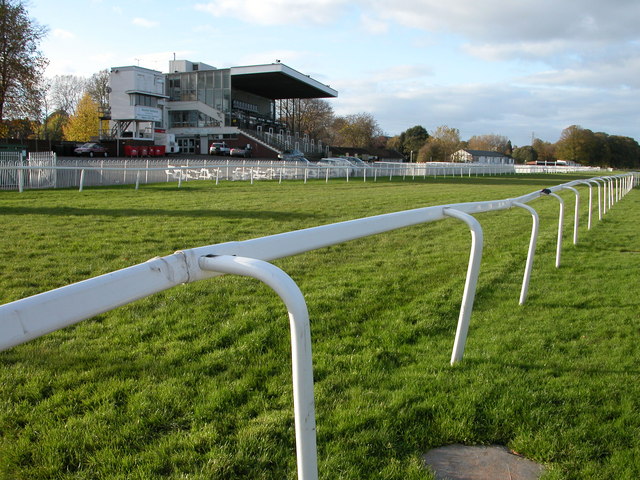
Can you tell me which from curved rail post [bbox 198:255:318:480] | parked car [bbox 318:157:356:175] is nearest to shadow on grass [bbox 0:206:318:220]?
curved rail post [bbox 198:255:318:480]

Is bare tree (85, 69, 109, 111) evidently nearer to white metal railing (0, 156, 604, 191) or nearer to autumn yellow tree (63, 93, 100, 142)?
autumn yellow tree (63, 93, 100, 142)

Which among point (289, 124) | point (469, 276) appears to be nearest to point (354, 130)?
point (289, 124)

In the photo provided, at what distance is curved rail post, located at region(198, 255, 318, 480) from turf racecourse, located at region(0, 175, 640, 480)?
29.1 inches

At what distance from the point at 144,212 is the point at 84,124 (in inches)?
2347

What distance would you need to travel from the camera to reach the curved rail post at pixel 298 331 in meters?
1.61

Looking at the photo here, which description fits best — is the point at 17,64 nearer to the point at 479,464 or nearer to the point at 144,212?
the point at 144,212

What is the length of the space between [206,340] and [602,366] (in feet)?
8.88

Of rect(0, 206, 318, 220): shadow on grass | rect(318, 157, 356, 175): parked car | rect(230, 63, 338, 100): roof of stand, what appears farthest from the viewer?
rect(230, 63, 338, 100): roof of stand

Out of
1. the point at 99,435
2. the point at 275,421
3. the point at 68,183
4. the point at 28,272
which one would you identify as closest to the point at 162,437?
the point at 99,435

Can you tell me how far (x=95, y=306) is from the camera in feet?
4.44

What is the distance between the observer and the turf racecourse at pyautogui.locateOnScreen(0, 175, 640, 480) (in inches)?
101

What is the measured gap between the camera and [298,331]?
1.64 metres

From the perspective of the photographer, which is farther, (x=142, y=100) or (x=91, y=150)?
(x=142, y=100)

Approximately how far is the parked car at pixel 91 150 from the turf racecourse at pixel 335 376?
1773 inches
